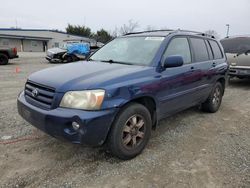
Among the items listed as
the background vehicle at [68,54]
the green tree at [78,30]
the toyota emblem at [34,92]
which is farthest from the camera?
the green tree at [78,30]

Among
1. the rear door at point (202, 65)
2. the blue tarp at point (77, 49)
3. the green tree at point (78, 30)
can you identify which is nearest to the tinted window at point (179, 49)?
the rear door at point (202, 65)

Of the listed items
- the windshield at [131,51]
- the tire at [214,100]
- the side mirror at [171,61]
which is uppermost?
the windshield at [131,51]

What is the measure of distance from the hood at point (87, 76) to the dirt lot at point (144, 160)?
1.04 meters

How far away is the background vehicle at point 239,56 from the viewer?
8344mm

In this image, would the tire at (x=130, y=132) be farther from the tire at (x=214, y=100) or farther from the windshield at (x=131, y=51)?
the tire at (x=214, y=100)

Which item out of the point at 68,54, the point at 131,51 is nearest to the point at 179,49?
the point at 131,51

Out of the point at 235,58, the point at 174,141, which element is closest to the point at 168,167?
the point at 174,141

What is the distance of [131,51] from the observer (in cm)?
404

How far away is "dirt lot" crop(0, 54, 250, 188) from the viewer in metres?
2.85

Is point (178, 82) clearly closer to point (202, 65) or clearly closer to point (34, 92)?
point (202, 65)

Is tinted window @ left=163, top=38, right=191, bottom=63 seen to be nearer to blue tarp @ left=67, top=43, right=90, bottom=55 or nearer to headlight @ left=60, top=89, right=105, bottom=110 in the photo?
headlight @ left=60, top=89, right=105, bottom=110

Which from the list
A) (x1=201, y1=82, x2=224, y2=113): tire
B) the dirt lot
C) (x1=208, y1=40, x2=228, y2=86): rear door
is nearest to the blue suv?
the dirt lot

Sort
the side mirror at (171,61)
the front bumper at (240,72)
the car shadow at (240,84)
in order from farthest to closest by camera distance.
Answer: the car shadow at (240,84), the front bumper at (240,72), the side mirror at (171,61)

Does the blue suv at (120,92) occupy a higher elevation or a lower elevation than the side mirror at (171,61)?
lower
